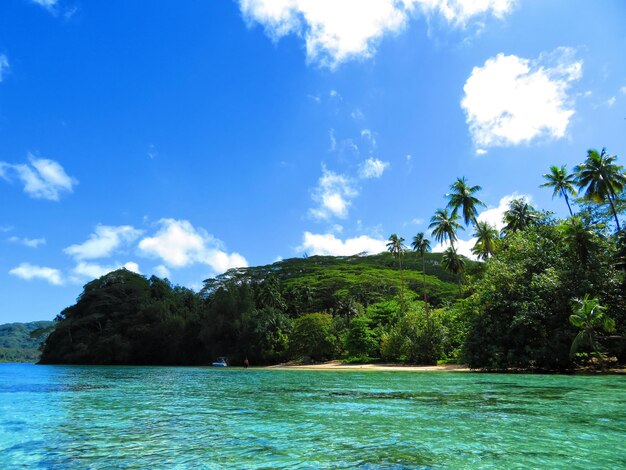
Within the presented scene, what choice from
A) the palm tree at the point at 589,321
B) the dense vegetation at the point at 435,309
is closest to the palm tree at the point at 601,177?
the dense vegetation at the point at 435,309

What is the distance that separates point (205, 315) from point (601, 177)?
72.7 metres

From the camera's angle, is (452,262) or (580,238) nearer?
(580,238)

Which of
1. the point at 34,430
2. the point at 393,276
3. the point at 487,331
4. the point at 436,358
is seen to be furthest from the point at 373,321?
the point at 34,430

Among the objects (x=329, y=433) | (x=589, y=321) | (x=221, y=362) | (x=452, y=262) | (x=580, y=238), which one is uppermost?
(x=452, y=262)

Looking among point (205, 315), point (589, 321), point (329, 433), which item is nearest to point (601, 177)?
point (589, 321)

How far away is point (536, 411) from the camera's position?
13.7m

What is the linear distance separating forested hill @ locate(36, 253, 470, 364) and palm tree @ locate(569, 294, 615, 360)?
124ft

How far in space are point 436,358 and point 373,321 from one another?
16.3 metres

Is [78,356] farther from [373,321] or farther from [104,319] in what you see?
[373,321]

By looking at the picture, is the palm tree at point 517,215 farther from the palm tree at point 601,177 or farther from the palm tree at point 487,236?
the palm tree at point 601,177

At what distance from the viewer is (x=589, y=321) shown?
29.8 m

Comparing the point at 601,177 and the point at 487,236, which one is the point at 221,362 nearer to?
the point at 487,236

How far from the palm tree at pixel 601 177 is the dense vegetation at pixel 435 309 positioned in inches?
3.9

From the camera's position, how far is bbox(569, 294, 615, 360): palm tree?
2936 cm
